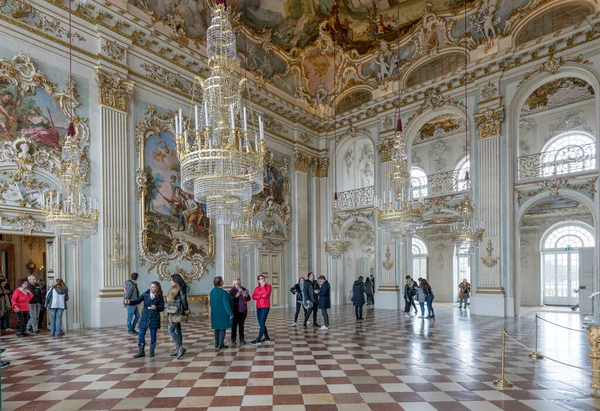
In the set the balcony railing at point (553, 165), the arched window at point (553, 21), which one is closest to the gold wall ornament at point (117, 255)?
the balcony railing at point (553, 165)

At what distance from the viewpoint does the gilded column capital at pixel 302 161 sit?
752 inches

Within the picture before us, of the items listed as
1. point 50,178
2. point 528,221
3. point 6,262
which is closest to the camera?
point 50,178

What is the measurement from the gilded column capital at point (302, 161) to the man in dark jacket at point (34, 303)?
12038 mm

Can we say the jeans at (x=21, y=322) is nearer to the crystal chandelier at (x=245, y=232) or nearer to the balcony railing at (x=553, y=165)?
the crystal chandelier at (x=245, y=232)

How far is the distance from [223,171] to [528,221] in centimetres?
1981

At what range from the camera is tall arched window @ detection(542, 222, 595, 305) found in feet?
64.5

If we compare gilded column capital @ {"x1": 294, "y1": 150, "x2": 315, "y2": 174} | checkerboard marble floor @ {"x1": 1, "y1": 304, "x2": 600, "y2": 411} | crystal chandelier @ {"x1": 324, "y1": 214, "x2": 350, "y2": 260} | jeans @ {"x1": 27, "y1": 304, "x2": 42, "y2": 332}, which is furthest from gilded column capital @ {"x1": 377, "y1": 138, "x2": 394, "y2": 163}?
jeans @ {"x1": 27, "y1": 304, "x2": 42, "y2": 332}

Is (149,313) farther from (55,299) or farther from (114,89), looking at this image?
(114,89)

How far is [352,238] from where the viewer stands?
21.8 meters

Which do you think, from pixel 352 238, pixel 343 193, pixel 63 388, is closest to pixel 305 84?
pixel 343 193

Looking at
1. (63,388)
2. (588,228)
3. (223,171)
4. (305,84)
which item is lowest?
(63,388)

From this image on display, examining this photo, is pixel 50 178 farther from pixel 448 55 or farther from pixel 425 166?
pixel 425 166

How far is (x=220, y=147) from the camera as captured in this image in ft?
21.7

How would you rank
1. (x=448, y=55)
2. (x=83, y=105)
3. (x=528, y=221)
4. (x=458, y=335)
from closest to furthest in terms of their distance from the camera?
1. (x=458, y=335)
2. (x=83, y=105)
3. (x=448, y=55)
4. (x=528, y=221)
